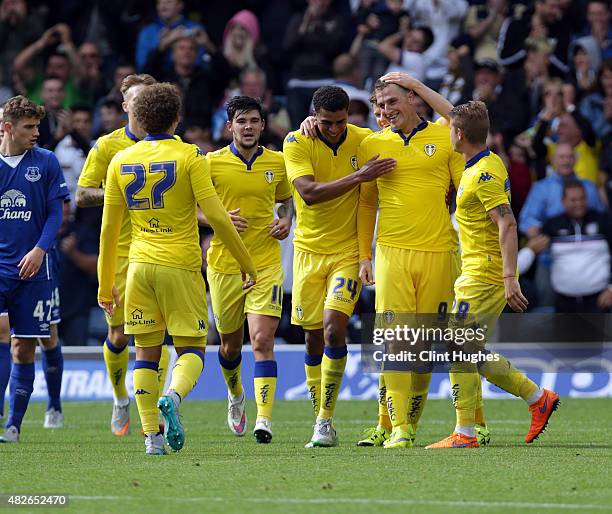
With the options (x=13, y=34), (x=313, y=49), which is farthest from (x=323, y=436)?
(x=13, y=34)

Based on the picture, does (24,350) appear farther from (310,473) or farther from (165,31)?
(165,31)

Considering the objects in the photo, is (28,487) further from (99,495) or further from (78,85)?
(78,85)

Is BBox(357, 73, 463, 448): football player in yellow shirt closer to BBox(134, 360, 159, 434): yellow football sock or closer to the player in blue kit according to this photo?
BBox(134, 360, 159, 434): yellow football sock

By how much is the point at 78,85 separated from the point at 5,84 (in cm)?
121

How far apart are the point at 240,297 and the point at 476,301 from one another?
2.26m

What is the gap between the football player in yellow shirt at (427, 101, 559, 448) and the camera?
31.5ft

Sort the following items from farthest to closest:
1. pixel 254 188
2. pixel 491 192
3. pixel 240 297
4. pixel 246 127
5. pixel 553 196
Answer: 1. pixel 553 196
2. pixel 240 297
3. pixel 254 188
4. pixel 246 127
5. pixel 491 192

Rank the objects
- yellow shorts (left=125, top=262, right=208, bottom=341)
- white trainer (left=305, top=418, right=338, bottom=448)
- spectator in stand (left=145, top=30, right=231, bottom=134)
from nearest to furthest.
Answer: yellow shorts (left=125, top=262, right=208, bottom=341), white trainer (left=305, top=418, right=338, bottom=448), spectator in stand (left=145, top=30, right=231, bottom=134)

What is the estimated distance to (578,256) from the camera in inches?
648

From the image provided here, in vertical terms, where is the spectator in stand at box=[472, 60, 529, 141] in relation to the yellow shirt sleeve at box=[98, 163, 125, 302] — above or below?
above

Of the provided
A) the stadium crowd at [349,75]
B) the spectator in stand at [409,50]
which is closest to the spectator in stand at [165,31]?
the stadium crowd at [349,75]

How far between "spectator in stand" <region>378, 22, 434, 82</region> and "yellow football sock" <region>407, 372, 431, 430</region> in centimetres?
866

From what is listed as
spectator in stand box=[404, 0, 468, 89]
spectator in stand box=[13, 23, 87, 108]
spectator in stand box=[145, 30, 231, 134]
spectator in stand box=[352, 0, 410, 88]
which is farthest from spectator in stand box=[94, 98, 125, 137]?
spectator in stand box=[404, 0, 468, 89]

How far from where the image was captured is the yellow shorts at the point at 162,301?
30.5 ft
